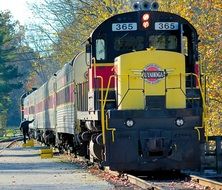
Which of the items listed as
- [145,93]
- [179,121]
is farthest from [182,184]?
[145,93]

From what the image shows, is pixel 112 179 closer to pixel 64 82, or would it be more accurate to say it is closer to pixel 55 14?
→ pixel 64 82

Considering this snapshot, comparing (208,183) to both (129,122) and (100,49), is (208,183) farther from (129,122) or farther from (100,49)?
(100,49)

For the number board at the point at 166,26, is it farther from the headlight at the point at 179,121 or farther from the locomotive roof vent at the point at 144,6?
the headlight at the point at 179,121

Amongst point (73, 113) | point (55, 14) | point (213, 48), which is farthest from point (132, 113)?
point (55, 14)

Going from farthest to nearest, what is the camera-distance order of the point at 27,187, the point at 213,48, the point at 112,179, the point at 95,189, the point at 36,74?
the point at 36,74
the point at 213,48
the point at 112,179
the point at 27,187
the point at 95,189

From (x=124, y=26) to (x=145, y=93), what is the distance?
67.3 inches

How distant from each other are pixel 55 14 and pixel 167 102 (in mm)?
33259

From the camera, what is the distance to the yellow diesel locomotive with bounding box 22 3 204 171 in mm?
14609

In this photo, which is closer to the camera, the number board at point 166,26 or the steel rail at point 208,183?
the steel rail at point 208,183

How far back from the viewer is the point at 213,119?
91.7 feet

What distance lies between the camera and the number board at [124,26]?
1584 centimetres

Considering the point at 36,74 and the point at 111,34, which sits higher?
the point at 36,74

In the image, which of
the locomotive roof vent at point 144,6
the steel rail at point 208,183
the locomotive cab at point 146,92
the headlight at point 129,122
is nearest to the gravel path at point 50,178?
the locomotive cab at point 146,92

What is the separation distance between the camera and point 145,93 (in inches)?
602
